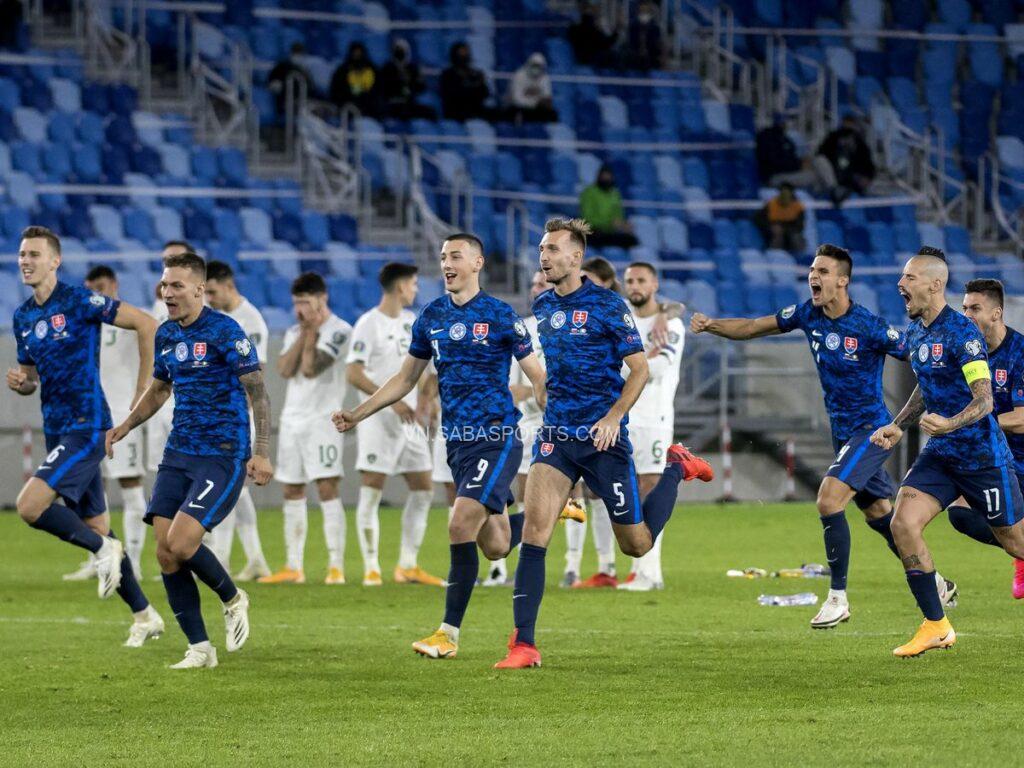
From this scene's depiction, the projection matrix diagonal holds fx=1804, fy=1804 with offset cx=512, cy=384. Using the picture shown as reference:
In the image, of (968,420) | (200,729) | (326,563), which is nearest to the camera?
(200,729)

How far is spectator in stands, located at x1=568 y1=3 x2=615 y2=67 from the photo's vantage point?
3002 centimetres

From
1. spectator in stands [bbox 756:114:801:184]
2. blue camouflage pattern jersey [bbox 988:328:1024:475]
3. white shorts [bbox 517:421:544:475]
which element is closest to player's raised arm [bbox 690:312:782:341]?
blue camouflage pattern jersey [bbox 988:328:1024:475]

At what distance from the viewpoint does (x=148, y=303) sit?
22172 millimetres

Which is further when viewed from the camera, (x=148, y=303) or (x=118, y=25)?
(x=118, y=25)

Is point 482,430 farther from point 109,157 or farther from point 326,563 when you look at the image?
point 109,157

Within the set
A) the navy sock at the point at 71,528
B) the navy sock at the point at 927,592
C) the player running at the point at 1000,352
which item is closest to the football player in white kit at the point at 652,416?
the player running at the point at 1000,352

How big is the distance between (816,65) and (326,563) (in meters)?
17.3

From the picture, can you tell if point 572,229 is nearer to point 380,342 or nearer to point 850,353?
point 850,353

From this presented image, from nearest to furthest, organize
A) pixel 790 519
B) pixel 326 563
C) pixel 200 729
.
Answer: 1. pixel 200 729
2. pixel 326 563
3. pixel 790 519

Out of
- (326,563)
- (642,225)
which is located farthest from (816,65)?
(326,563)

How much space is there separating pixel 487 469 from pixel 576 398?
2.07 ft

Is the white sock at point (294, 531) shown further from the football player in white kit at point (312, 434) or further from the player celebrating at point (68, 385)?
the player celebrating at point (68, 385)

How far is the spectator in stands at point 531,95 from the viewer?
28.4 m

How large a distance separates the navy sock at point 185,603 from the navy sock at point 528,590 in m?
1.73
